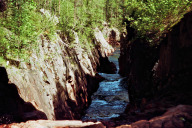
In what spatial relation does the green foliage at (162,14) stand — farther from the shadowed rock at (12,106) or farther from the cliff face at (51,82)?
the shadowed rock at (12,106)

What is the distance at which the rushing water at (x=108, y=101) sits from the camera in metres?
13.9

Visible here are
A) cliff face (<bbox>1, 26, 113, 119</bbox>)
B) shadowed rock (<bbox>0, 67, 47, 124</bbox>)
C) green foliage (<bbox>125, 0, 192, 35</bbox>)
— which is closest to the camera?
shadowed rock (<bbox>0, 67, 47, 124</bbox>)

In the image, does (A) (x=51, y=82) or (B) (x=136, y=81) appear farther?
(B) (x=136, y=81)

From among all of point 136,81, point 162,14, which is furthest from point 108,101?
point 162,14

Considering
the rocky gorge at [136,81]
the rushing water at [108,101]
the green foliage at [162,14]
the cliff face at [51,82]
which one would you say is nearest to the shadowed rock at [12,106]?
the rocky gorge at [136,81]

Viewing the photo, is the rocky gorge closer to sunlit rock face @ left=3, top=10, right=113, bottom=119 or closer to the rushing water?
sunlit rock face @ left=3, top=10, right=113, bottom=119

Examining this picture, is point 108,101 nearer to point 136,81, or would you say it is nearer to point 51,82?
point 136,81

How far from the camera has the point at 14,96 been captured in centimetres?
685

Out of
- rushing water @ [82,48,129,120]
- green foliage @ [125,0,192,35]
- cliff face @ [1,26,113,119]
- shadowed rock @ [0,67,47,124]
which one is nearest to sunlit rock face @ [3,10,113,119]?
cliff face @ [1,26,113,119]

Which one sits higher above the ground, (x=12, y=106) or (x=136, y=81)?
(x=12, y=106)

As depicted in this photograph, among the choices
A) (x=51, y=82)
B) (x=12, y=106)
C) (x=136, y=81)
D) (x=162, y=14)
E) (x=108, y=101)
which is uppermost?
(x=162, y=14)

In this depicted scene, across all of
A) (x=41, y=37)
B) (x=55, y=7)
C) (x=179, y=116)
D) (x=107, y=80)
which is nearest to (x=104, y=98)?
(x=107, y=80)

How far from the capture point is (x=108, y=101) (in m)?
17.0

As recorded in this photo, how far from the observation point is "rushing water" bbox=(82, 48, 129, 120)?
1392 centimetres
